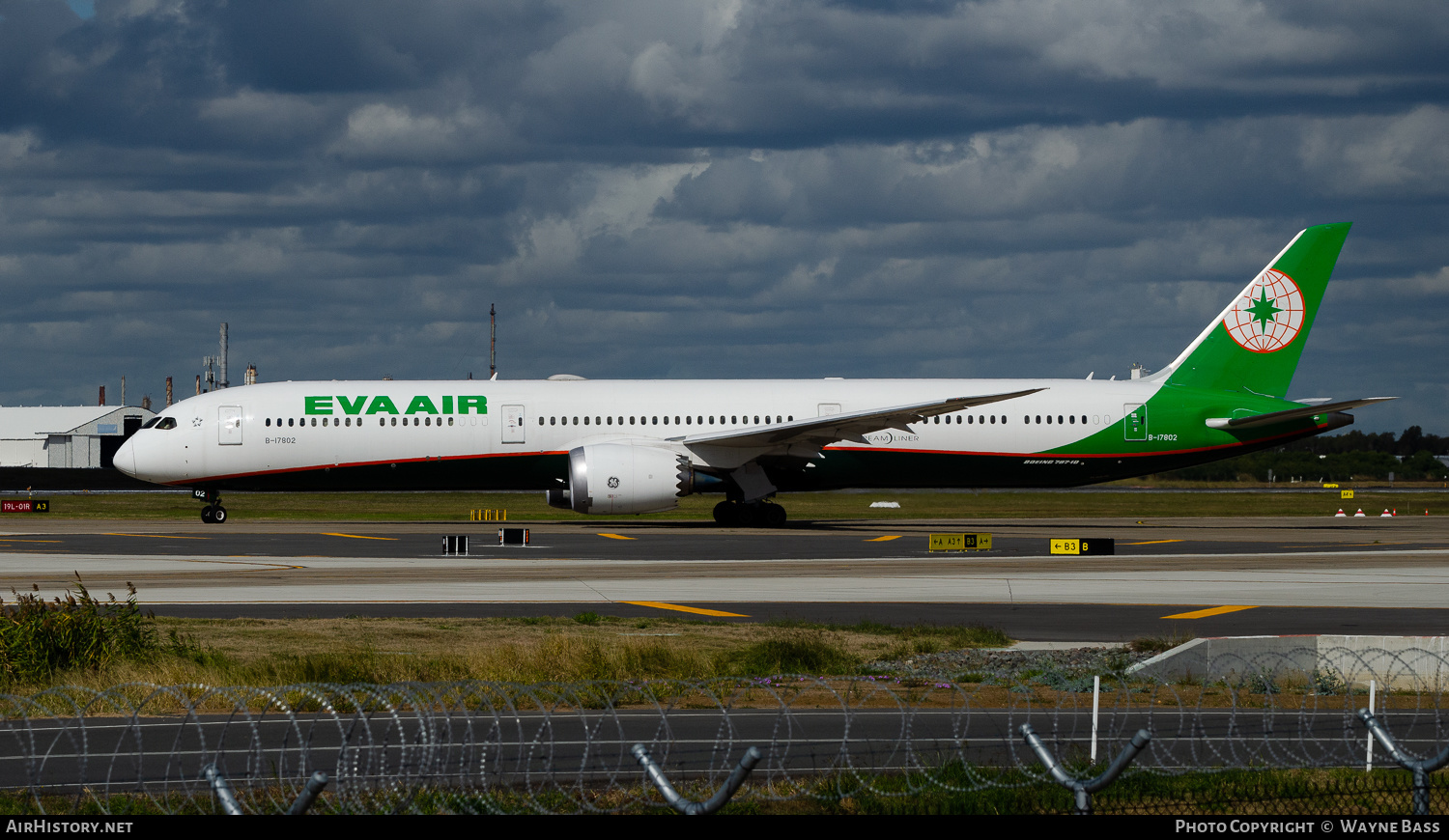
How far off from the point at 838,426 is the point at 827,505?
22.4 metres

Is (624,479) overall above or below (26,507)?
above

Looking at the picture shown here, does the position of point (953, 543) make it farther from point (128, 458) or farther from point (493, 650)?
point (128, 458)

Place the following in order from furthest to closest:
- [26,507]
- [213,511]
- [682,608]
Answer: [26,507] → [213,511] → [682,608]

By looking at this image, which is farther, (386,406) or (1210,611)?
(386,406)

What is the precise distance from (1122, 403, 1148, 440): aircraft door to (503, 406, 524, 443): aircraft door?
18.6 m

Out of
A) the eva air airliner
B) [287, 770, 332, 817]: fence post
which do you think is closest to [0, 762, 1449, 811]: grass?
[287, 770, 332, 817]: fence post

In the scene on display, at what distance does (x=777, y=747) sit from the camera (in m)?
11.8

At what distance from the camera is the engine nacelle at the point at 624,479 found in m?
38.7

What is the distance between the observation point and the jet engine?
3866 centimetres

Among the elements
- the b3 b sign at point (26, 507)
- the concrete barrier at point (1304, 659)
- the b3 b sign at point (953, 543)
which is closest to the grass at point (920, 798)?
the concrete barrier at point (1304, 659)

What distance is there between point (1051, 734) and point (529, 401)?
1221 inches

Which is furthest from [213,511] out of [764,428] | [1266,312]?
[1266,312]

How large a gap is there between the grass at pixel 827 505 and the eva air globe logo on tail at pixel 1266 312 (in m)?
10.4

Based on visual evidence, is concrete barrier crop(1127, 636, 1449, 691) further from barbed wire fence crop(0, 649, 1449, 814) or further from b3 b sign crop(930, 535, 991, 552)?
b3 b sign crop(930, 535, 991, 552)
